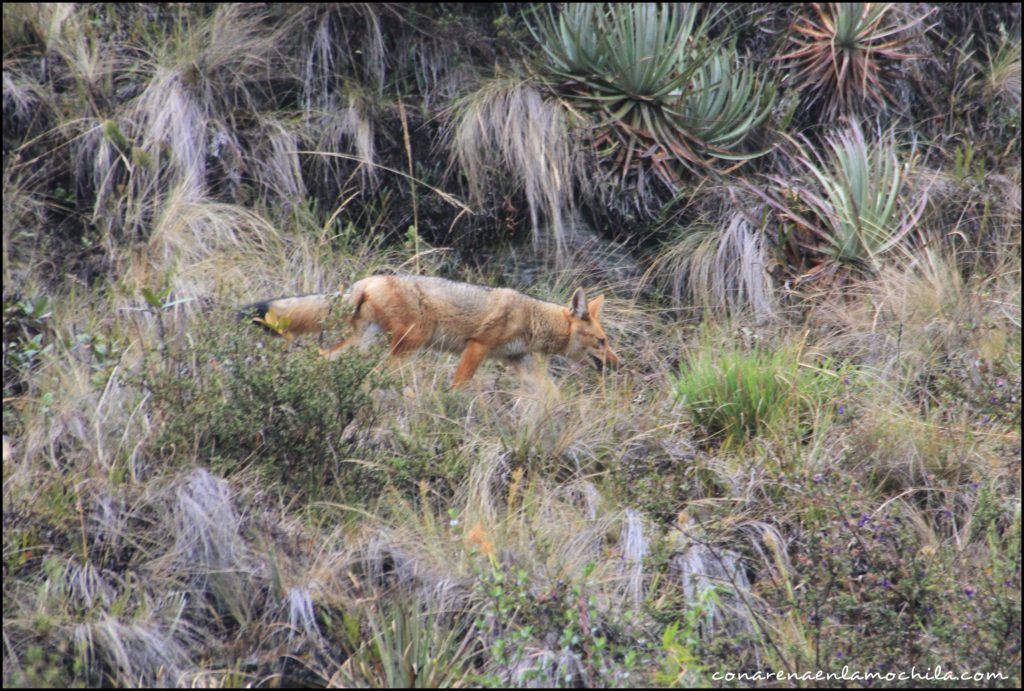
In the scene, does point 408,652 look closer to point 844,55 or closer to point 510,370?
point 510,370

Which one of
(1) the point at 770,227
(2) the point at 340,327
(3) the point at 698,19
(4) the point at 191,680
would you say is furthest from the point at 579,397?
(3) the point at 698,19

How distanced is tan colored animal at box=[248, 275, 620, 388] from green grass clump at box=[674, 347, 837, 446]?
52.2 inches

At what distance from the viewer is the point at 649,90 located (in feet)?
28.6

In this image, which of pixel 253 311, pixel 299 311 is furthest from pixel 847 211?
pixel 253 311

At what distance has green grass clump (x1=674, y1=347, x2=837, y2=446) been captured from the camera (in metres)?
6.24

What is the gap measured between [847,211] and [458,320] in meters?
3.01

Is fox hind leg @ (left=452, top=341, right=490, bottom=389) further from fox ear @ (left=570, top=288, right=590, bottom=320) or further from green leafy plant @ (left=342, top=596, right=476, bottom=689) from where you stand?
green leafy plant @ (left=342, top=596, right=476, bottom=689)

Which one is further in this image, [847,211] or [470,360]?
[847,211]

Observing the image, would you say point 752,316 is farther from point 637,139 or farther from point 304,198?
point 304,198

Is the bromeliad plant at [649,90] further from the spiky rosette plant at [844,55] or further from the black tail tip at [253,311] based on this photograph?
the black tail tip at [253,311]

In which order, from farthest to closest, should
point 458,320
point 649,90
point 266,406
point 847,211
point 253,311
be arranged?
1. point 649,90
2. point 847,211
3. point 458,320
4. point 253,311
5. point 266,406

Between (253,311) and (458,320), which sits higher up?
(253,311)

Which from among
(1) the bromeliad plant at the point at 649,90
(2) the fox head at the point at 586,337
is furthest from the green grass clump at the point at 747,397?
(1) the bromeliad plant at the point at 649,90

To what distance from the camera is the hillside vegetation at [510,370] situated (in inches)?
180
